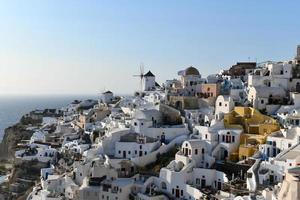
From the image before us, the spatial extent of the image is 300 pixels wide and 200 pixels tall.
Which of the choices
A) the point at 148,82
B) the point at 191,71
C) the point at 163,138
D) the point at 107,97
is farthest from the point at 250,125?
the point at 107,97

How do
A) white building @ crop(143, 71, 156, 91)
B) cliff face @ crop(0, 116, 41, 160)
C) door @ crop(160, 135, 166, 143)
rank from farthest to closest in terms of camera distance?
cliff face @ crop(0, 116, 41, 160), white building @ crop(143, 71, 156, 91), door @ crop(160, 135, 166, 143)

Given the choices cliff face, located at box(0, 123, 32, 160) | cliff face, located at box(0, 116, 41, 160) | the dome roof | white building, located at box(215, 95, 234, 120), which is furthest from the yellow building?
cliff face, located at box(0, 123, 32, 160)

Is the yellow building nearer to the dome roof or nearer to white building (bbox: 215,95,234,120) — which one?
white building (bbox: 215,95,234,120)

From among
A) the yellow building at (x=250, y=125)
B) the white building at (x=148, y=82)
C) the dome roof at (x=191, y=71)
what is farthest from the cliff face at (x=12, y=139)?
the yellow building at (x=250, y=125)

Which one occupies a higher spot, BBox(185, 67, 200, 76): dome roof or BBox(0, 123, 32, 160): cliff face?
BBox(185, 67, 200, 76): dome roof

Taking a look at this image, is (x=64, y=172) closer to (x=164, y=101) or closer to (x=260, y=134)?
(x=164, y=101)

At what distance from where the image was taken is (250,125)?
35.2m

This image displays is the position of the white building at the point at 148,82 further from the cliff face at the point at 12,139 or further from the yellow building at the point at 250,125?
the yellow building at the point at 250,125

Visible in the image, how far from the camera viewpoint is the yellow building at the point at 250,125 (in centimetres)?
3250

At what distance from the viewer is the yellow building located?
3250 cm

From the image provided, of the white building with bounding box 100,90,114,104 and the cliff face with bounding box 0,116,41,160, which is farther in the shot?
the white building with bounding box 100,90,114,104

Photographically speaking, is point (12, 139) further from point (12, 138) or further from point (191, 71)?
point (191, 71)

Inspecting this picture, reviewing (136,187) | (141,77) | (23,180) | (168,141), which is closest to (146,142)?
(168,141)

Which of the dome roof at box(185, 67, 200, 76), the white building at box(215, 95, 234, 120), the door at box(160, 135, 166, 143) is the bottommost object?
the door at box(160, 135, 166, 143)
